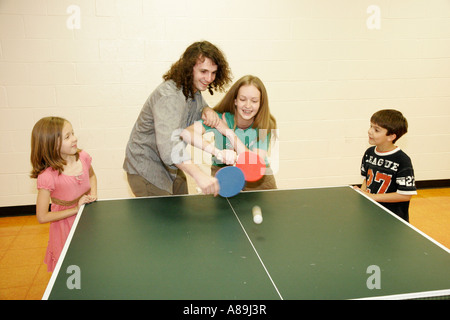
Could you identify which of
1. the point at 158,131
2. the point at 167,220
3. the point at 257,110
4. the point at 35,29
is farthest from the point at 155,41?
the point at 167,220

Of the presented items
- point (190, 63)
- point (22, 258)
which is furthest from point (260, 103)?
point (22, 258)

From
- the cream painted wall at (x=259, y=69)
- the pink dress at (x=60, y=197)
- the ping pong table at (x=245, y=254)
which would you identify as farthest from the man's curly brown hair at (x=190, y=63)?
the cream painted wall at (x=259, y=69)

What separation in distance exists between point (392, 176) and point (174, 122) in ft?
4.89

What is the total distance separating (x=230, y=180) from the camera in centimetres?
221

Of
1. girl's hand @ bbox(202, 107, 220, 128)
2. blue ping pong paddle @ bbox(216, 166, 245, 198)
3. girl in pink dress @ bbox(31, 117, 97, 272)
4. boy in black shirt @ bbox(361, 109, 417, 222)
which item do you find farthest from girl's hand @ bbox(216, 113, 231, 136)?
boy in black shirt @ bbox(361, 109, 417, 222)

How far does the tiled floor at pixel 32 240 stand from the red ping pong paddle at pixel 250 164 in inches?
66.8

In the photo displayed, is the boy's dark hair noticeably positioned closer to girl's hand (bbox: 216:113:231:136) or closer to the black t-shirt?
the black t-shirt

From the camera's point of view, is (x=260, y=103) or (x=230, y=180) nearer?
(x=230, y=180)

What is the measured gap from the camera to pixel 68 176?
2.36 meters

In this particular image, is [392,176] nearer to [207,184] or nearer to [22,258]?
[207,184]

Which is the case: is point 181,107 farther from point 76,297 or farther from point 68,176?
point 76,297

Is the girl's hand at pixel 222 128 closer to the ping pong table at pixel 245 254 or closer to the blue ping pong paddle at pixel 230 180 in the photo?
the blue ping pong paddle at pixel 230 180

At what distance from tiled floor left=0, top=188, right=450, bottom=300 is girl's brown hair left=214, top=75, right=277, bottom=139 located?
1.88 meters

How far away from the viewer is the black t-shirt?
2.44 metres
